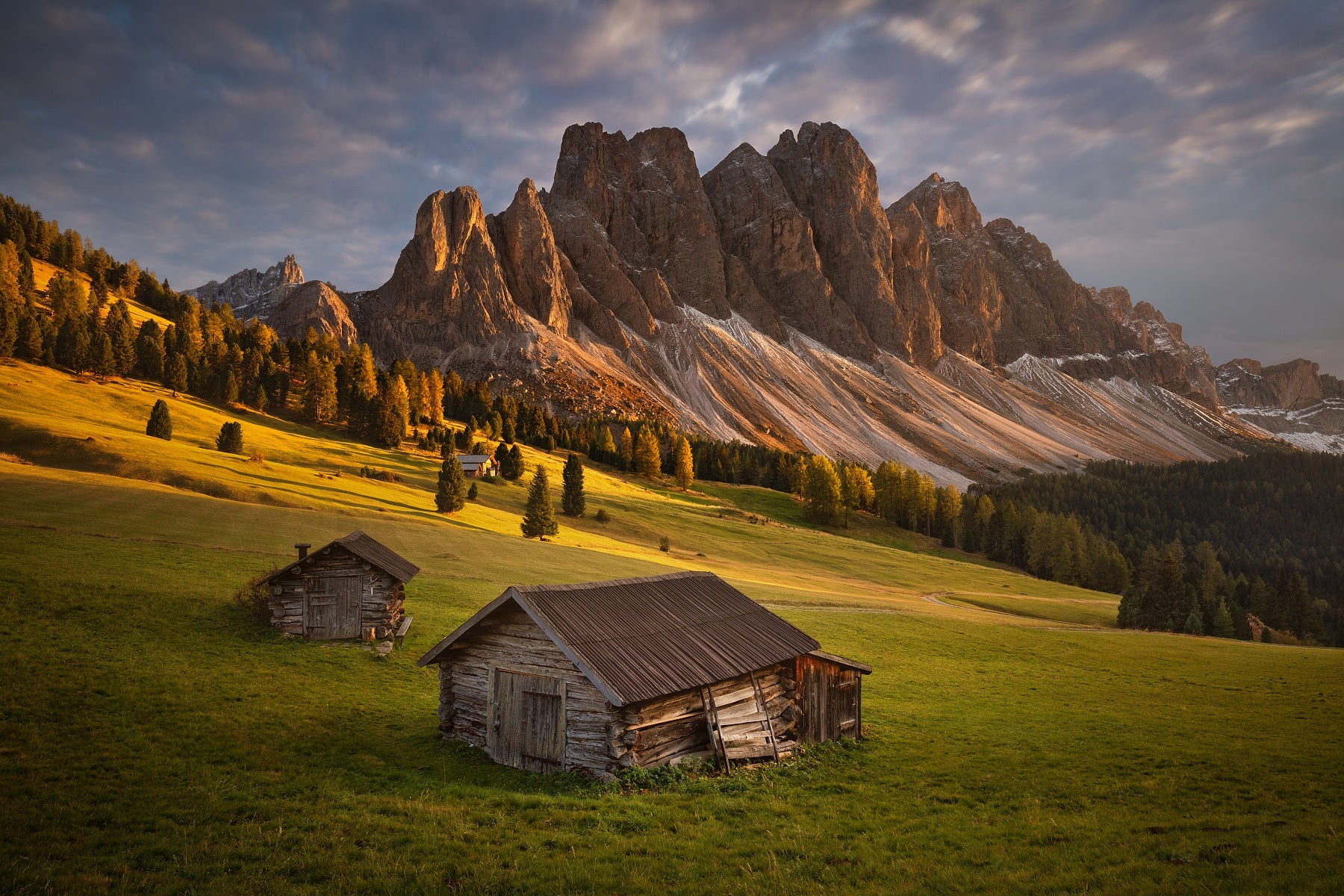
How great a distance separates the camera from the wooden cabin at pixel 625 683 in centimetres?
1714

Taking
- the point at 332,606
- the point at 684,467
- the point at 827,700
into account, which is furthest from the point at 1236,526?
the point at 332,606

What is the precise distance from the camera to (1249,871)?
34.7ft

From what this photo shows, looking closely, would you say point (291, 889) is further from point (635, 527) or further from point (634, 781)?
point (635, 527)

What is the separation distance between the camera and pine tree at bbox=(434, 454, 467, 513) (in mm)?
66750

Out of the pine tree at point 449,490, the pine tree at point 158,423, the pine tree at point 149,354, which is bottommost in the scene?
the pine tree at point 449,490

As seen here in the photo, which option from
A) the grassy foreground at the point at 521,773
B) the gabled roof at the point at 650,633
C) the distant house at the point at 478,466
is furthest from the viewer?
the distant house at the point at 478,466

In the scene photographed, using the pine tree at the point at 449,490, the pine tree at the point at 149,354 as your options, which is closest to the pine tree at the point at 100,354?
the pine tree at the point at 149,354

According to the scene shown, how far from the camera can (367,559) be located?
29.2 metres

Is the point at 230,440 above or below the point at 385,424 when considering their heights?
below


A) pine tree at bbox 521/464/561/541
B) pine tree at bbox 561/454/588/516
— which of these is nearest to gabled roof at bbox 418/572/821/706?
pine tree at bbox 521/464/561/541

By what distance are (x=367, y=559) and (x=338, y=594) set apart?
80.9 inches

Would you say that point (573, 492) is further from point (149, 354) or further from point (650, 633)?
point (149, 354)

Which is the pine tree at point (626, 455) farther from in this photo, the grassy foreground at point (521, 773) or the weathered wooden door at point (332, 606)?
the weathered wooden door at point (332, 606)

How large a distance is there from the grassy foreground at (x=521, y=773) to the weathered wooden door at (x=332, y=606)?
37.8 inches
